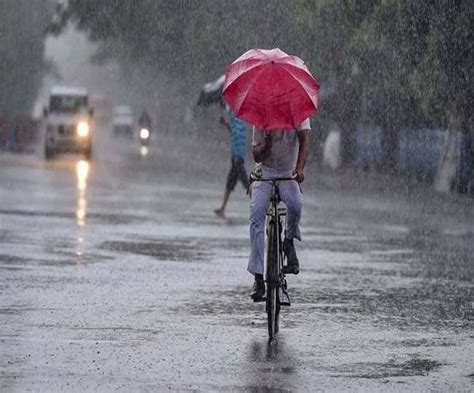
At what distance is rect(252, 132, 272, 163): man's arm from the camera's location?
11770 millimetres

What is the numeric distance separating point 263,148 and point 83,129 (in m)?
40.4

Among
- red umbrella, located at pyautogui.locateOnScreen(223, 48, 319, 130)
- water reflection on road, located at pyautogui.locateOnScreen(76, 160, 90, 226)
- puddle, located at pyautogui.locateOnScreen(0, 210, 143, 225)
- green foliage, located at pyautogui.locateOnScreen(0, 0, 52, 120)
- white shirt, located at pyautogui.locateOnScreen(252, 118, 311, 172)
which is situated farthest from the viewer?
green foliage, located at pyautogui.locateOnScreen(0, 0, 52, 120)

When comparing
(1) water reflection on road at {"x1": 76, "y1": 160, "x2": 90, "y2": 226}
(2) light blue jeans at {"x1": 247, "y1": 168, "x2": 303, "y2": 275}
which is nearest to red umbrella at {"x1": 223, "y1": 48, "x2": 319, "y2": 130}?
(2) light blue jeans at {"x1": 247, "y1": 168, "x2": 303, "y2": 275}

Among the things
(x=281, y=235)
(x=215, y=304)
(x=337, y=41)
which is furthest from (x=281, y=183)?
(x=337, y=41)

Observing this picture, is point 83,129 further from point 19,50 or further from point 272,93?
point 272,93

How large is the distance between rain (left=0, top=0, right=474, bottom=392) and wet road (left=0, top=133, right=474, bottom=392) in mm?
29

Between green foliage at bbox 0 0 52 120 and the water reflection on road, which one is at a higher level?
green foliage at bbox 0 0 52 120

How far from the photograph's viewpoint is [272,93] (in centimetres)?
1174

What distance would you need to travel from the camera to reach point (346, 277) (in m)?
15.6

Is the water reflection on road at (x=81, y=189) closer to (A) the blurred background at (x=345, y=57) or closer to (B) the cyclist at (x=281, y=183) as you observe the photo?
(A) the blurred background at (x=345, y=57)

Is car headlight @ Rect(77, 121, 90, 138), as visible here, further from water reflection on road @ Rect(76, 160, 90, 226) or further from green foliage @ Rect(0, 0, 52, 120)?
green foliage @ Rect(0, 0, 52, 120)

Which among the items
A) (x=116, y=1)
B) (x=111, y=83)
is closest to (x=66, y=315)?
(x=116, y=1)

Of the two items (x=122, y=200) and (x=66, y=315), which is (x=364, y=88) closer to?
(x=122, y=200)

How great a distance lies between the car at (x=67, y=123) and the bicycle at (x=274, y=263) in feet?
130
